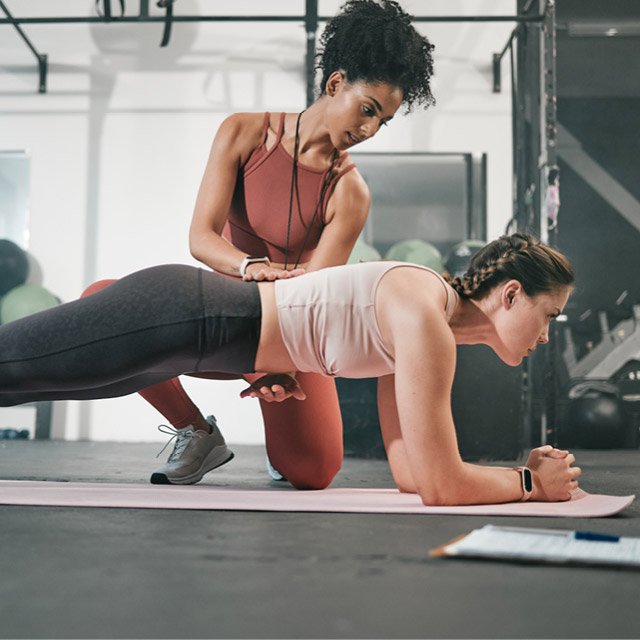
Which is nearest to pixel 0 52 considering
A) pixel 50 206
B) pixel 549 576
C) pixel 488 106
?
pixel 50 206

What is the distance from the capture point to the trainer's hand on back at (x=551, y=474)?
1545mm

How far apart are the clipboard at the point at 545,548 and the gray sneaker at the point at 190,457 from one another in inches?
43.6

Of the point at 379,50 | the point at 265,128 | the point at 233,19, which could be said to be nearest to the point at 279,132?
the point at 265,128

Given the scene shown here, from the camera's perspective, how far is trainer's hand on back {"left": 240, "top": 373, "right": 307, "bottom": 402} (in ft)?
5.54

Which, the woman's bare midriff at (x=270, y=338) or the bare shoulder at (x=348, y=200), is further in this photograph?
the bare shoulder at (x=348, y=200)

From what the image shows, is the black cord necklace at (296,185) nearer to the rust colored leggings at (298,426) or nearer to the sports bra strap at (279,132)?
the sports bra strap at (279,132)

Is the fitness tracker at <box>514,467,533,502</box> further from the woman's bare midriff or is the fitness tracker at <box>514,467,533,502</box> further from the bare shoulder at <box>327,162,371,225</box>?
the bare shoulder at <box>327,162,371,225</box>

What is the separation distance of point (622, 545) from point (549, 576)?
198 mm

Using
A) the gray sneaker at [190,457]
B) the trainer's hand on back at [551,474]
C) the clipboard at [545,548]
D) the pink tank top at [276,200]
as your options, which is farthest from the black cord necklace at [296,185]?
the clipboard at [545,548]

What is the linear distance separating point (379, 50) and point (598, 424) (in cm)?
336

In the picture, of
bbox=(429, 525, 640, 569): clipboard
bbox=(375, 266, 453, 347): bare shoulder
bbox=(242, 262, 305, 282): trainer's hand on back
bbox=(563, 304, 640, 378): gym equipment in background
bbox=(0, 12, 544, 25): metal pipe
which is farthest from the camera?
bbox=(563, 304, 640, 378): gym equipment in background

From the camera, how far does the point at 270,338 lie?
148 centimetres

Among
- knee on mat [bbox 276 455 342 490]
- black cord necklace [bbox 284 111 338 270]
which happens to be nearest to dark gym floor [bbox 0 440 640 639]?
knee on mat [bbox 276 455 342 490]

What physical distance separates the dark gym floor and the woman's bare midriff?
0.32 meters
